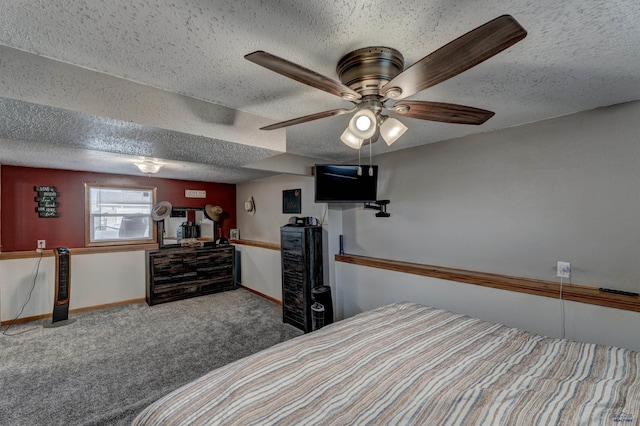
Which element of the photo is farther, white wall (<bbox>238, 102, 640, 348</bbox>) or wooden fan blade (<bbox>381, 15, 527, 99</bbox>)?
white wall (<bbox>238, 102, 640, 348</bbox>)

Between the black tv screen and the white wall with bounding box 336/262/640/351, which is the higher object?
the black tv screen

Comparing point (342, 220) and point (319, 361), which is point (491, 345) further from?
point (342, 220)

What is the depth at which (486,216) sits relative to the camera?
2.50 meters

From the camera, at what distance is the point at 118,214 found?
15.0 feet

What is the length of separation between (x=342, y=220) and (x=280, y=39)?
2855mm

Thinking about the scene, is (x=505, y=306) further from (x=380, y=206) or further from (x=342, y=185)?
(x=342, y=185)

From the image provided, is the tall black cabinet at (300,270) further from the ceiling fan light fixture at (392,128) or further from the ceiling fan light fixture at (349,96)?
the ceiling fan light fixture at (349,96)

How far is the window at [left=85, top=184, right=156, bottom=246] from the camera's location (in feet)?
14.2

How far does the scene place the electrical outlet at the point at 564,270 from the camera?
207 centimetres

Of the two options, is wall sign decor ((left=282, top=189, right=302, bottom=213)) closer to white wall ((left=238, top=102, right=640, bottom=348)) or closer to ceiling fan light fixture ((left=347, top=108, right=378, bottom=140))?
white wall ((left=238, top=102, right=640, bottom=348))

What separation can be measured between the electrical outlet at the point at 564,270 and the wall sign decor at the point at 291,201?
3.09 metres

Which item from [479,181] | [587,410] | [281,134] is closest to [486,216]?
[479,181]

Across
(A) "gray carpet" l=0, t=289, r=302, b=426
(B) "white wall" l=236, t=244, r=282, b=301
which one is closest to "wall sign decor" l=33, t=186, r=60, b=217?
(A) "gray carpet" l=0, t=289, r=302, b=426

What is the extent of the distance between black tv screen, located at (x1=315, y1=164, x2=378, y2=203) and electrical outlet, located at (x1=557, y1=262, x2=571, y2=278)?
5.57 ft
